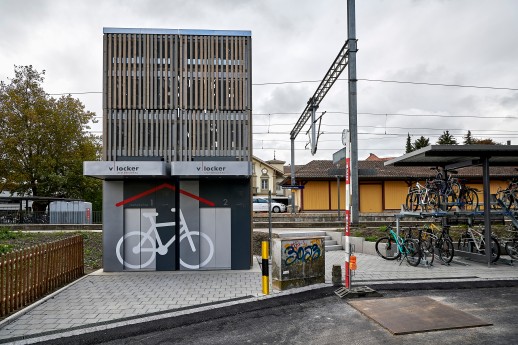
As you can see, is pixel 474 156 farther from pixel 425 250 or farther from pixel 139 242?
pixel 139 242

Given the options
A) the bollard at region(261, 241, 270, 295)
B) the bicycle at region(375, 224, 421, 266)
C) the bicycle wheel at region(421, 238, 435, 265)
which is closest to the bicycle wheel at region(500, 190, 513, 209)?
the bicycle wheel at region(421, 238, 435, 265)

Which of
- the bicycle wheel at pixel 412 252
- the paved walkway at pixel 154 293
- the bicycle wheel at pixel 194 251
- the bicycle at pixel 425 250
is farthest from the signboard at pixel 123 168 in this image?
the bicycle at pixel 425 250

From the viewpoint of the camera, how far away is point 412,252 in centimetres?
1192

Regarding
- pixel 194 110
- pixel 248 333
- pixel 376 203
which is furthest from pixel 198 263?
pixel 376 203

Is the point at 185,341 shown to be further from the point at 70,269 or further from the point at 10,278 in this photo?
the point at 70,269

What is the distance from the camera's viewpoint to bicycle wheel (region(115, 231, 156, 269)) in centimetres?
1115

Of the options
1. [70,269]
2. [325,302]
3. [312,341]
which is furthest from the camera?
[70,269]

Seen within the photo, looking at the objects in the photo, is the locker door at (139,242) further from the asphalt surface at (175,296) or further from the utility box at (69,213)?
the utility box at (69,213)

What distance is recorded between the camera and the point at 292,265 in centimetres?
902

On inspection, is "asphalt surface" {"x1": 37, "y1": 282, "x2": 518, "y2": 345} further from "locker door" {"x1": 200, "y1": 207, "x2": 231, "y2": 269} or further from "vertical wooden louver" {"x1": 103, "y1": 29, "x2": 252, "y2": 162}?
"vertical wooden louver" {"x1": 103, "y1": 29, "x2": 252, "y2": 162}

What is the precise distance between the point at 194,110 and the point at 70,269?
525cm

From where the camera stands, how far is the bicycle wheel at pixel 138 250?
11148 mm

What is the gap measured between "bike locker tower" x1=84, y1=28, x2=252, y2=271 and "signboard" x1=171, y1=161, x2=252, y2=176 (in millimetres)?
793

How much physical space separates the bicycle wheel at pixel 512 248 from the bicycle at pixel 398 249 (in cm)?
295
